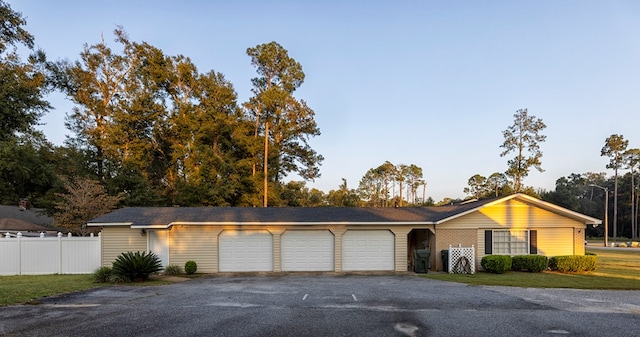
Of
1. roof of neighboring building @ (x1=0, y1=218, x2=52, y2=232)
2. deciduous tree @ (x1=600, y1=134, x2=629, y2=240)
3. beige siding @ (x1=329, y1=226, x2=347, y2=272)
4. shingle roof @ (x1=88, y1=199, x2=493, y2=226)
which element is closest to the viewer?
shingle roof @ (x1=88, y1=199, x2=493, y2=226)

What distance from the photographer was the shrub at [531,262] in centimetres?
1748

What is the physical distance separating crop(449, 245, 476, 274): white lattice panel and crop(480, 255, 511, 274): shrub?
515 mm

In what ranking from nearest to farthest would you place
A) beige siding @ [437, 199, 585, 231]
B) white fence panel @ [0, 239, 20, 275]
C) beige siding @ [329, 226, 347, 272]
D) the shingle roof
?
1. white fence panel @ [0, 239, 20, 275]
2. the shingle roof
3. beige siding @ [329, 226, 347, 272]
4. beige siding @ [437, 199, 585, 231]

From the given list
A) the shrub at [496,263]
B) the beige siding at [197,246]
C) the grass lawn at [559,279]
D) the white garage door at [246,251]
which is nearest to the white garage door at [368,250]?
the grass lawn at [559,279]

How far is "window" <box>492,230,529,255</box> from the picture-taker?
18500 mm

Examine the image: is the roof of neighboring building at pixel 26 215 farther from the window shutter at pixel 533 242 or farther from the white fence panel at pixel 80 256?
the window shutter at pixel 533 242

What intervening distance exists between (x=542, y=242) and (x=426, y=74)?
11.0 metres

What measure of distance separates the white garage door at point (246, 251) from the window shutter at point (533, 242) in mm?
12361

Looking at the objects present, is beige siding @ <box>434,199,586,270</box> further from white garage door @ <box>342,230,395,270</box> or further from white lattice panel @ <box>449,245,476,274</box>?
white garage door @ <box>342,230,395,270</box>

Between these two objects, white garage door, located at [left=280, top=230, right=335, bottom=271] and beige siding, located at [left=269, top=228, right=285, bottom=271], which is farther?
white garage door, located at [left=280, top=230, right=335, bottom=271]

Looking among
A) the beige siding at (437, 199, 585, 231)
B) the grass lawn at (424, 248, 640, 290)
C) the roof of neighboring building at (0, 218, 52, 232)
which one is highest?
the beige siding at (437, 199, 585, 231)

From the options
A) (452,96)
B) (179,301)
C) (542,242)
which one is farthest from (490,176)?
(179,301)

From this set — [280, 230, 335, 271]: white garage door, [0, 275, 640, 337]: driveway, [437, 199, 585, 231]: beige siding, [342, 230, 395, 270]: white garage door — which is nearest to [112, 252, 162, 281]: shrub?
[0, 275, 640, 337]: driveway

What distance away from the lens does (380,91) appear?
989 inches
